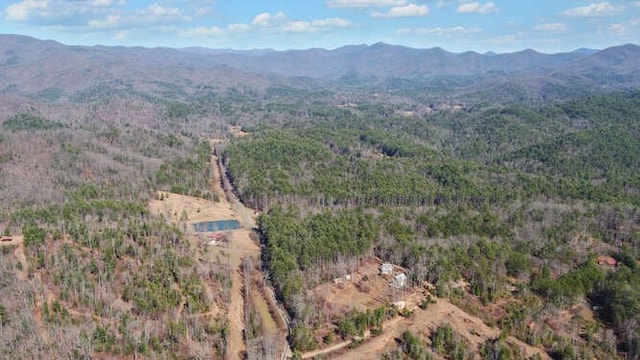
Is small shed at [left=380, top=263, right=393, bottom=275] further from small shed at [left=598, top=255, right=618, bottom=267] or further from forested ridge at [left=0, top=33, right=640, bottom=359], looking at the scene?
small shed at [left=598, top=255, right=618, bottom=267]

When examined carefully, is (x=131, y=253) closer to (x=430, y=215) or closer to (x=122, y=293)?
(x=122, y=293)

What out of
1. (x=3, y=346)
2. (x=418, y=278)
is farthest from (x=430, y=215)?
(x=3, y=346)

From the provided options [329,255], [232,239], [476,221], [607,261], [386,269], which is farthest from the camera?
[232,239]

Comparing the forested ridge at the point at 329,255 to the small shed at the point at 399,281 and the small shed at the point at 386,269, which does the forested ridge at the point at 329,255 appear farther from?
the small shed at the point at 399,281

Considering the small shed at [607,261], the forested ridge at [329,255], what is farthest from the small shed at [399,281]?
the small shed at [607,261]

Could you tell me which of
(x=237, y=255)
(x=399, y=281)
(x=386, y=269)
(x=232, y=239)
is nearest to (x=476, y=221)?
(x=386, y=269)

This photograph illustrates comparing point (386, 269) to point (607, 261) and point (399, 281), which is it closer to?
point (399, 281)

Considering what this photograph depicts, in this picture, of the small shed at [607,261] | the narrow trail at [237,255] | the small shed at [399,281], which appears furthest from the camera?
the small shed at [607,261]
